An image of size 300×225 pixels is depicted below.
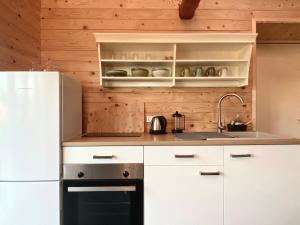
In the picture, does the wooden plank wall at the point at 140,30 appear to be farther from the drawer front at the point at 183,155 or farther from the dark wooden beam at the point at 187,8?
the drawer front at the point at 183,155

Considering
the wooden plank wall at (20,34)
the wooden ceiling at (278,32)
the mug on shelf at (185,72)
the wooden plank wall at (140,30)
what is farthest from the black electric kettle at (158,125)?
the wooden ceiling at (278,32)

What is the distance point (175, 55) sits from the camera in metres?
2.31

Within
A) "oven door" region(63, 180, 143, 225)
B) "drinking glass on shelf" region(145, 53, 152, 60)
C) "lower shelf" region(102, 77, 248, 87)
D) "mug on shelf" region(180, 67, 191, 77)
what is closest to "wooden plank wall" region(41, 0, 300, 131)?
"lower shelf" region(102, 77, 248, 87)

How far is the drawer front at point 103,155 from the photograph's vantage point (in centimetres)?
179

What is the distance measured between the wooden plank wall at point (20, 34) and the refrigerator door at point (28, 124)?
39 cm

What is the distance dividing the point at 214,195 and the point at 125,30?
1.80 metres

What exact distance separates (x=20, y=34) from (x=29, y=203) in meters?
1.42

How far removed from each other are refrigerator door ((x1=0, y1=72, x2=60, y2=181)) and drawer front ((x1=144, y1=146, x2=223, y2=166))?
692mm

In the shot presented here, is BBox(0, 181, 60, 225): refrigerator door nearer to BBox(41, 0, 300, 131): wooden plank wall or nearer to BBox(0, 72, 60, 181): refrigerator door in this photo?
BBox(0, 72, 60, 181): refrigerator door

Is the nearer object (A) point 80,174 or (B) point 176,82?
(A) point 80,174

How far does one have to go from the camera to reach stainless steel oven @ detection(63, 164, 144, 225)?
1779mm

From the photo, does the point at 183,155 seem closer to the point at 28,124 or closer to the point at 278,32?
the point at 28,124

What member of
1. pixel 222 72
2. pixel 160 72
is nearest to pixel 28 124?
pixel 160 72

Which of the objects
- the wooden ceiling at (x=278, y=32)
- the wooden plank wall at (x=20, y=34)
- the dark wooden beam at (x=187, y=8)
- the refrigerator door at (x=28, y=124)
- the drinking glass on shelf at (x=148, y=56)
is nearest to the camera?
the refrigerator door at (x=28, y=124)
